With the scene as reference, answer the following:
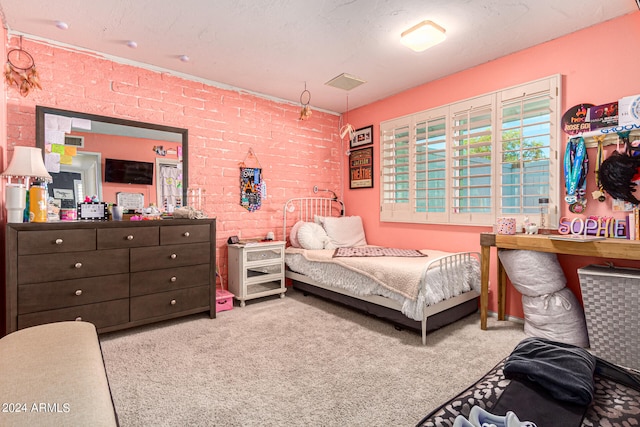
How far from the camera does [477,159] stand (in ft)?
10.6

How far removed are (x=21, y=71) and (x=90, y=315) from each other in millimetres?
2085

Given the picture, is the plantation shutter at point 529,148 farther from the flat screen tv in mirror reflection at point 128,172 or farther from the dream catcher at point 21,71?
the dream catcher at point 21,71

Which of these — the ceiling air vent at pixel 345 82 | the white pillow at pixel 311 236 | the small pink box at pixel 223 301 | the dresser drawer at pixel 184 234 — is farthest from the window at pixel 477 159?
the dresser drawer at pixel 184 234

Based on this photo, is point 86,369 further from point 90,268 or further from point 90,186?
point 90,186

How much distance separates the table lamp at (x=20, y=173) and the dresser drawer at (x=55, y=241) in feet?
0.52

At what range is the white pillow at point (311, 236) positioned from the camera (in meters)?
3.91

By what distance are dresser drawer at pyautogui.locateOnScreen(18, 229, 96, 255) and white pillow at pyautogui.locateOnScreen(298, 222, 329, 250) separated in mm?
2110

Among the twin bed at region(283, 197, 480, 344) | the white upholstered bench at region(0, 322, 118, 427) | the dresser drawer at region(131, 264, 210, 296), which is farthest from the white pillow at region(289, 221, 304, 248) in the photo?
the white upholstered bench at region(0, 322, 118, 427)

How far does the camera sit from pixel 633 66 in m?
2.39

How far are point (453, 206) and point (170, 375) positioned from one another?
118 inches

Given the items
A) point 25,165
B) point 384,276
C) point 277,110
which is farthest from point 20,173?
point 384,276

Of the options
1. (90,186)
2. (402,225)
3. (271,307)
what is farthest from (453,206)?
(90,186)

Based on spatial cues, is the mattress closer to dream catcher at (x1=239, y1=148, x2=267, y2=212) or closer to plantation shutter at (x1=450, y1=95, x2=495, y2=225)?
plantation shutter at (x1=450, y1=95, x2=495, y2=225)

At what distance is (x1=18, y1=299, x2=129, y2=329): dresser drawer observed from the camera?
7.49 feet
